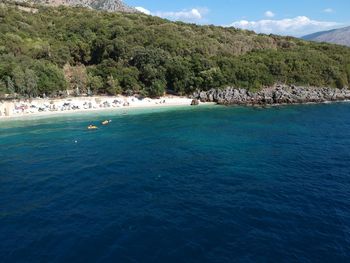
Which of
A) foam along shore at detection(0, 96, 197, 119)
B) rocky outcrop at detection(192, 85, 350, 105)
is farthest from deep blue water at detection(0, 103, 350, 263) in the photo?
rocky outcrop at detection(192, 85, 350, 105)

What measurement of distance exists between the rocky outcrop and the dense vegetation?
137 inches

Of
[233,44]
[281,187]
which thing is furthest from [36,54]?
[281,187]

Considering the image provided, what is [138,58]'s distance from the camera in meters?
102

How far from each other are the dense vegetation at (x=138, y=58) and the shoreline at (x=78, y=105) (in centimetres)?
358

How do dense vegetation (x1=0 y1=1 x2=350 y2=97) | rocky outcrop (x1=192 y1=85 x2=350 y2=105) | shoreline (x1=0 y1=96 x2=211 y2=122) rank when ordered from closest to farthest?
shoreline (x1=0 y1=96 x2=211 y2=122), dense vegetation (x1=0 y1=1 x2=350 y2=97), rocky outcrop (x1=192 y1=85 x2=350 y2=105)

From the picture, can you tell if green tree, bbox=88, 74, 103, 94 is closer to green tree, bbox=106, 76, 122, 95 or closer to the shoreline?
green tree, bbox=106, 76, 122, 95

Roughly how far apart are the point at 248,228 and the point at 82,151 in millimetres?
30794

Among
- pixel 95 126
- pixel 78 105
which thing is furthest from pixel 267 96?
pixel 95 126

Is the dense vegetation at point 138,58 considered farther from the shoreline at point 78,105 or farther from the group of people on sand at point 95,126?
the group of people on sand at point 95,126

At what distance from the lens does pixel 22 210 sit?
31516mm

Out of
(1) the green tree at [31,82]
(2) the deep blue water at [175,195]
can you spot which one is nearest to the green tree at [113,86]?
(1) the green tree at [31,82]

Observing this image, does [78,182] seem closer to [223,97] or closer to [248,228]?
[248,228]

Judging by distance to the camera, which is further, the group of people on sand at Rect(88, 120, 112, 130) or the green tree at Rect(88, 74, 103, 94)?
the green tree at Rect(88, 74, 103, 94)

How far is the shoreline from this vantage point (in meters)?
79.9
